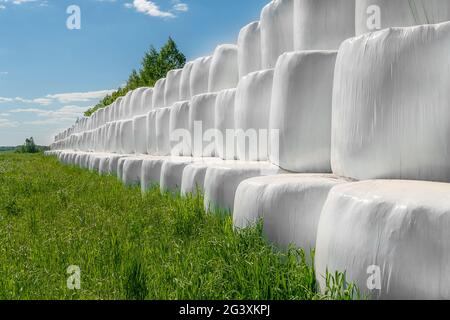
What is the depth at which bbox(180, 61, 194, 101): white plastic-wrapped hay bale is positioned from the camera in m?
5.12

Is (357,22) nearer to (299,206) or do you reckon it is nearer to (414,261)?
(299,206)

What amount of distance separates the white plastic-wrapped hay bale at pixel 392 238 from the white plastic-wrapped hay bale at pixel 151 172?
3324 mm

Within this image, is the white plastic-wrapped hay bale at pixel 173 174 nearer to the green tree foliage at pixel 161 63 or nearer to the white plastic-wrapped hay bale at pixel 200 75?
the white plastic-wrapped hay bale at pixel 200 75

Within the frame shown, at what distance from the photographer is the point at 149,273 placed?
1.81 meters

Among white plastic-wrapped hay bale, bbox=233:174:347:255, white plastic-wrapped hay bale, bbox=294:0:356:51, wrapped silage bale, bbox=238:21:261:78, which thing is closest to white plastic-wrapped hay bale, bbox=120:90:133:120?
wrapped silage bale, bbox=238:21:261:78

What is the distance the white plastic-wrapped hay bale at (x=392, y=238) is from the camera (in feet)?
3.95

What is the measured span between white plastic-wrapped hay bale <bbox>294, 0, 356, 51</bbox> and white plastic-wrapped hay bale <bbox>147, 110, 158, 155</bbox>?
133 inches

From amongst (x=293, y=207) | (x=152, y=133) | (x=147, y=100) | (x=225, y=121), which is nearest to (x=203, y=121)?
(x=225, y=121)

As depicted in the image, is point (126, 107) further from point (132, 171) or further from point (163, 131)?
point (163, 131)

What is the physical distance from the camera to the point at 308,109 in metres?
Result: 2.16

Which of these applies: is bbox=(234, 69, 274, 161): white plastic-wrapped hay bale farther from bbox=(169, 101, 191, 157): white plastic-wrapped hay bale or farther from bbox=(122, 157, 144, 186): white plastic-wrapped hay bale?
bbox=(122, 157, 144, 186): white plastic-wrapped hay bale

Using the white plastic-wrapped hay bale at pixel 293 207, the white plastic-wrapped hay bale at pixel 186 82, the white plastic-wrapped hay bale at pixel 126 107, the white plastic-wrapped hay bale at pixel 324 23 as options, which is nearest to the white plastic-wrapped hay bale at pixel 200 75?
the white plastic-wrapped hay bale at pixel 186 82

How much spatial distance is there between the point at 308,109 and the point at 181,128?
8.14 ft
